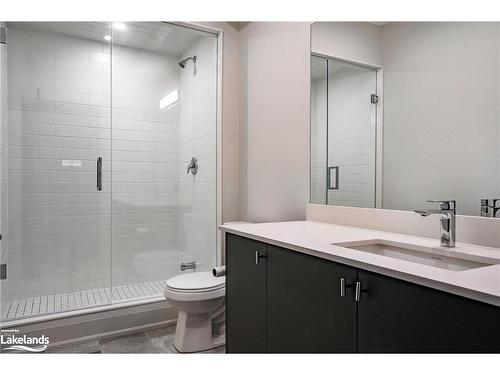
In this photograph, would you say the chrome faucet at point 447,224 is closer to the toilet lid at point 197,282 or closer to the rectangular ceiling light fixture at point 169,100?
the toilet lid at point 197,282

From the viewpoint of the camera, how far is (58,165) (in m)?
3.00

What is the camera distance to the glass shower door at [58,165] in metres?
2.79

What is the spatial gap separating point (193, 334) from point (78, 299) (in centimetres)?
110

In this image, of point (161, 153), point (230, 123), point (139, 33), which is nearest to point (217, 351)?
point (230, 123)

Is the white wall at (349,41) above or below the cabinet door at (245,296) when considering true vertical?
above

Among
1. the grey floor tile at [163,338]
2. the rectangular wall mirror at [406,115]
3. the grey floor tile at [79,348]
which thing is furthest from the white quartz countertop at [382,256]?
the grey floor tile at [79,348]

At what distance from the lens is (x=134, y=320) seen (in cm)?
264

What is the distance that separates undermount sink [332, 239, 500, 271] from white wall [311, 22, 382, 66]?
37.2 inches

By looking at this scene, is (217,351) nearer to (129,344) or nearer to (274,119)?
(129,344)

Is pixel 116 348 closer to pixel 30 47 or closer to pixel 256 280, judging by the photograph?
pixel 256 280

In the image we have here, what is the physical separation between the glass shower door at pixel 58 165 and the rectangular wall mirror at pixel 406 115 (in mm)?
1839

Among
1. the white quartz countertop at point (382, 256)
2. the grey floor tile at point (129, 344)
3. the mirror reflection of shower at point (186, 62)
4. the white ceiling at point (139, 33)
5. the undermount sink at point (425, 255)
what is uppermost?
the white ceiling at point (139, 33)
